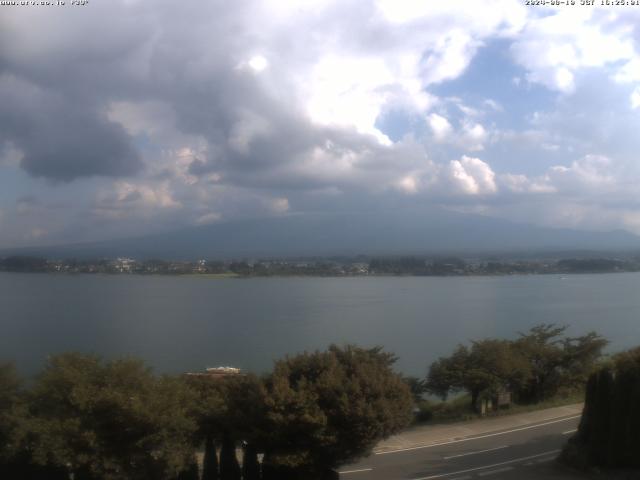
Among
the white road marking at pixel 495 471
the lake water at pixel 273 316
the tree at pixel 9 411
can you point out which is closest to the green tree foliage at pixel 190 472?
the tree at pixel 9 411

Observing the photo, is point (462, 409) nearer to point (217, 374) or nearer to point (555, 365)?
point (555, 365)

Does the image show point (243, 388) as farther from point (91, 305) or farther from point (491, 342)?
point (91, 305)

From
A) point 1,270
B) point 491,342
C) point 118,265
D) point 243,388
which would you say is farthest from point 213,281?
point 243,388

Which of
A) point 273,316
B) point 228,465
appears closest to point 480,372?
point 228,465

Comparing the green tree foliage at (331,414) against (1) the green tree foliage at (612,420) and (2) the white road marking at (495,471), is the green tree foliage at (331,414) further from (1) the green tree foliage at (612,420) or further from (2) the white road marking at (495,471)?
(1) the green tree foliage at (612,420)

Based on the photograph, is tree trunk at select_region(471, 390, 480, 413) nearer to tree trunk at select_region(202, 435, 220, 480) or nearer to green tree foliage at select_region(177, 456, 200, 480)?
tree trunk at select_region(202, 435, 220, 480)

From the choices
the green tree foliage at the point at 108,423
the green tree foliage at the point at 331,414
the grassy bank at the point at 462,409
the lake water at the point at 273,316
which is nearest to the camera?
the green tree foliage at the point at 108,423
